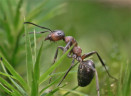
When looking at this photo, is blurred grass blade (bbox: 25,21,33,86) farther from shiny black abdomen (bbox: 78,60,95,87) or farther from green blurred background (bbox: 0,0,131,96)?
shiny black abdomen (bbox: 78,60,95,87)

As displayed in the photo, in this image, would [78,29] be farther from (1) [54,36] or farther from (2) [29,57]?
(2) [29,57]

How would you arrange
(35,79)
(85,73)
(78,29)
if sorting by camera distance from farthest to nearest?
(78,29), (85,73), (35,79)

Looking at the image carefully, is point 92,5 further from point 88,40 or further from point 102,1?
point 88,40

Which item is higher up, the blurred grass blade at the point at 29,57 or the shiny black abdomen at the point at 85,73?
the blurred grass blade at the point at 29,57

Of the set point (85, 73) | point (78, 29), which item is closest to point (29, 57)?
point (85, 73)

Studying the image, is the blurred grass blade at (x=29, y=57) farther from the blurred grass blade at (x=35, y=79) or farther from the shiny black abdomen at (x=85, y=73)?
the shiny black abdomen at (x=85, y=73)

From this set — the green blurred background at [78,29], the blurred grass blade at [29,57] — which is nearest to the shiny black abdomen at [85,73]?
the green blurred background at [78,29]
